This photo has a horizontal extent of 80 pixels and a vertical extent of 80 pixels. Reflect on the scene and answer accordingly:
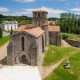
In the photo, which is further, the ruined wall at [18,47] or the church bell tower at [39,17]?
the church bell tower at [39,17]

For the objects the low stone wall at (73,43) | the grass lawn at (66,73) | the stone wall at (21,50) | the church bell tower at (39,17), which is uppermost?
the church bell tower at (39,17)

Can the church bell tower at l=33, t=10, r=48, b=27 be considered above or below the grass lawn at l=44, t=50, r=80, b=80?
above

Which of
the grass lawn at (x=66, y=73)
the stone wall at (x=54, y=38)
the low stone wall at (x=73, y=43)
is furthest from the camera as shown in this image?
the low stone wall at (x=73, y=43)

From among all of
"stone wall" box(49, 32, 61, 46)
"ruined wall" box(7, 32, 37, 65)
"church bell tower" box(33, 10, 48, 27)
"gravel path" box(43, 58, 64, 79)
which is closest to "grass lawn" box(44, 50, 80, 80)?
"gravel path" box(43, 58, 64, 79)

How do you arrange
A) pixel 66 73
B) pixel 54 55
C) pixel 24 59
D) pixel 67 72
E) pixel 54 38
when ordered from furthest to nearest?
pixel 54 38, pixel 54 55, pixel 24 59, pixel 67 72, pixel 66 73

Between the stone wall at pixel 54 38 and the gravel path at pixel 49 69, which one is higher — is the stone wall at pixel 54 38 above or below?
above

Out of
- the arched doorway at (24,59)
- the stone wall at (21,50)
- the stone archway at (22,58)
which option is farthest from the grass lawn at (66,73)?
the arched doorway at (24,59)

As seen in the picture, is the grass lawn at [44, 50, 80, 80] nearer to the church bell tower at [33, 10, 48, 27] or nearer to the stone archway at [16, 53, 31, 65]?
the stone archway at [16, 53, 31, 65]

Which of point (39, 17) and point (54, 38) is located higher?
point (39, 17)

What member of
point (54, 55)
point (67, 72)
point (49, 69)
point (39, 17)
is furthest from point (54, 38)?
point (67, 72)

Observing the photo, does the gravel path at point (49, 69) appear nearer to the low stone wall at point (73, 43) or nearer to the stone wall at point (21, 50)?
the stone wall at point (21, 50)

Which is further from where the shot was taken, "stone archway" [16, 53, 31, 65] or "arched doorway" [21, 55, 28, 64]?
"arched doorway" [21, 55, 28, 64]

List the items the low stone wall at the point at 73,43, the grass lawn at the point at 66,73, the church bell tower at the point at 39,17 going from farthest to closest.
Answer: the low stone wall at the point at 73,43, the church bell tower at the point at 39,17, the grass lawn at the point at 66,73

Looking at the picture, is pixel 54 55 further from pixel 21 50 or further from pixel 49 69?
pixel 21 50
